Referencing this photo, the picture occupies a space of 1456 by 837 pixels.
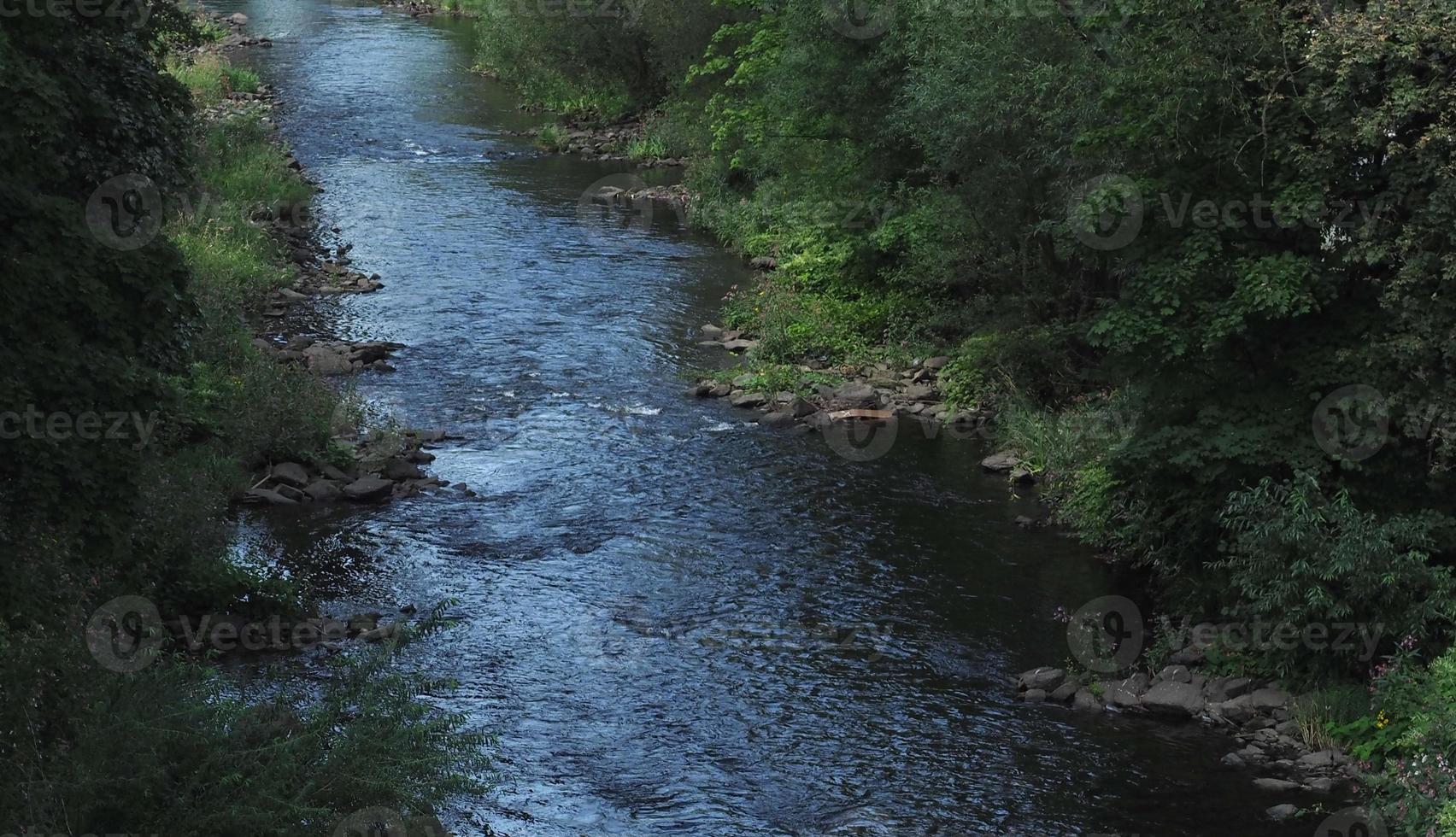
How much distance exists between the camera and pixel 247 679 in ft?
39.2

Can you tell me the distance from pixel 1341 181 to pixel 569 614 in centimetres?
814

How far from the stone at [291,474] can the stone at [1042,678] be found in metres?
8.71

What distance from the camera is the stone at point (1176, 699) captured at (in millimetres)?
12227

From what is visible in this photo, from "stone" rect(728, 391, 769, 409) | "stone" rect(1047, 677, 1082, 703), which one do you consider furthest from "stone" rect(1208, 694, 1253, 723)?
"stone" rect(728, 391, 769, 409)

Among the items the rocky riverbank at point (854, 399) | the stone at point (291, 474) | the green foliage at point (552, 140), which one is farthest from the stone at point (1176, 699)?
the green foliage at point (552, 140)

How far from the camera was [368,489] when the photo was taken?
54.1ft

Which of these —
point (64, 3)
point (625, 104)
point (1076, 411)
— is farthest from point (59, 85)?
point (625, 104)

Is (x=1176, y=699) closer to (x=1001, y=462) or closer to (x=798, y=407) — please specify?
(x=1001, y=462)

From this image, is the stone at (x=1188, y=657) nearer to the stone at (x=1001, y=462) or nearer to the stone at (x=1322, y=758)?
the stone at (x=1322, y=758)

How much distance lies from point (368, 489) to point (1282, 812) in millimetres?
10483

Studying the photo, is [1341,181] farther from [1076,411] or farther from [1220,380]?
[1076,411]

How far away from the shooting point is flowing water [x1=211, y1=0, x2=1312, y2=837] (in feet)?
35.5

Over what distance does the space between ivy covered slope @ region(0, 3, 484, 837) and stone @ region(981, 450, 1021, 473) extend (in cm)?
913

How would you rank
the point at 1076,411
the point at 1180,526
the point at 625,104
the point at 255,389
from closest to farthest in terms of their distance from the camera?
1. the point at 1180,526
2. the point at 255,389
3. the point at 1076,411
4. the point at 625,104
